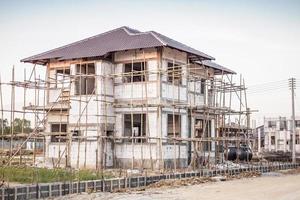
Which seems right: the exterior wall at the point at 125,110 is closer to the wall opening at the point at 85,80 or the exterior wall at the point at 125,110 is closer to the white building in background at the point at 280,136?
the wall opening at the point at 85,80

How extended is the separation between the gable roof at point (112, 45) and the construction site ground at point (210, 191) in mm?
8350

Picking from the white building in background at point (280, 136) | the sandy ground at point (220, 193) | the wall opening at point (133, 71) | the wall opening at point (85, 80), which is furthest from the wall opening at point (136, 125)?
the white building in background at point (280, 136)

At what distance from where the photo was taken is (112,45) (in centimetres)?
2772

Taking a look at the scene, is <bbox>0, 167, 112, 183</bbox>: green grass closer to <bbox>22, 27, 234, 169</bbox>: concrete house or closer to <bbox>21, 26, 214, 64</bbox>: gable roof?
<bbox>22, 27, 234, 169</bbox>: concrete house

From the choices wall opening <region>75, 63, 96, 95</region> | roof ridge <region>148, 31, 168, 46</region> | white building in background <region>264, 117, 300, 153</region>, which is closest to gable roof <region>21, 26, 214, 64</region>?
roof ridge <region>148, 31, 168, 46</region>

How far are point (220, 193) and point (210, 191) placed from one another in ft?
2.26

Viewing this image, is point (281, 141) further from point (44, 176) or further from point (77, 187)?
point (77, 187)

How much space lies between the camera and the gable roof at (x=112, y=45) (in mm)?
26402

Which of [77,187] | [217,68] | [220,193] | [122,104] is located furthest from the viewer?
[217,68]

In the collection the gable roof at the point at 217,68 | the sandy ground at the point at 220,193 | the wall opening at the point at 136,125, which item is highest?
the gable roof at the point at 217,68

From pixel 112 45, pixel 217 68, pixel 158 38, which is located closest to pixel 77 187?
pixel 158 38

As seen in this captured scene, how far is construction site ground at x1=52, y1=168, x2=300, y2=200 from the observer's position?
1587cm

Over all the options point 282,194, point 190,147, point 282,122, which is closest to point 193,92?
point 190,147

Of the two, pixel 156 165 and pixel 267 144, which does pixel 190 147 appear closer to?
pixel 156 165
